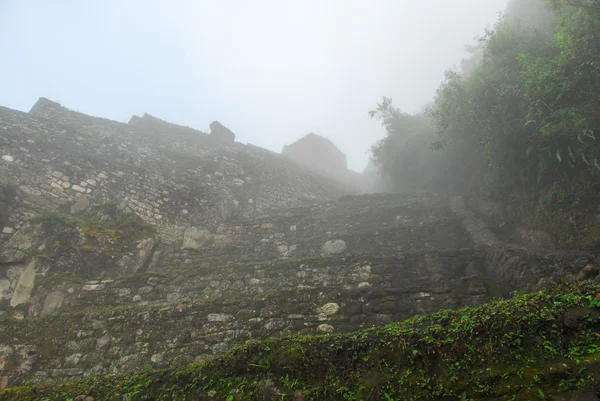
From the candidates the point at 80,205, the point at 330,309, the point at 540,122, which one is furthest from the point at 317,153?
the point at 330,309

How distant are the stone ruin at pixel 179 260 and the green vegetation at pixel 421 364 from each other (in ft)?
3.80

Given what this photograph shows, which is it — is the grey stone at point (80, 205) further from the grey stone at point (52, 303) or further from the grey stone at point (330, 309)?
the grey stone at point (330, 309)

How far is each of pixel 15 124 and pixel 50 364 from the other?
9281 mm

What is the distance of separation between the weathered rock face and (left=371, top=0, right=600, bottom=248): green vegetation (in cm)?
1289

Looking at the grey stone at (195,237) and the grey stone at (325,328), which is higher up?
the grey stone at (195,237)

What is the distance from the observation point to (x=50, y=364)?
214 inches

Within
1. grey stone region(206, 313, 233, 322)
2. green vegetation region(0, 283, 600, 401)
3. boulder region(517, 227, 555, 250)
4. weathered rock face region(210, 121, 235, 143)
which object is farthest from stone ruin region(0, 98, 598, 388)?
weathered rock face region(210, 121, 235, 143)

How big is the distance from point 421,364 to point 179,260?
7.43m

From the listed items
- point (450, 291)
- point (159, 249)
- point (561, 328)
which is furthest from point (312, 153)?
point (561, 328)

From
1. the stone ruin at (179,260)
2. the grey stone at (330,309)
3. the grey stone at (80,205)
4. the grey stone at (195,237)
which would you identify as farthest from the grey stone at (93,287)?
the grey stone at (330,309)

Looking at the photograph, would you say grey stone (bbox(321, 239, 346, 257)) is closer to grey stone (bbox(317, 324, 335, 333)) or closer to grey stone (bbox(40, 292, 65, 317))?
grey stone (bbox(317, 324, 335, 333))

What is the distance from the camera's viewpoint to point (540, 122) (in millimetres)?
7059

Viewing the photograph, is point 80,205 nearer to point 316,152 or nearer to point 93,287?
point 93,287

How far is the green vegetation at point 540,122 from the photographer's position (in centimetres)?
640
